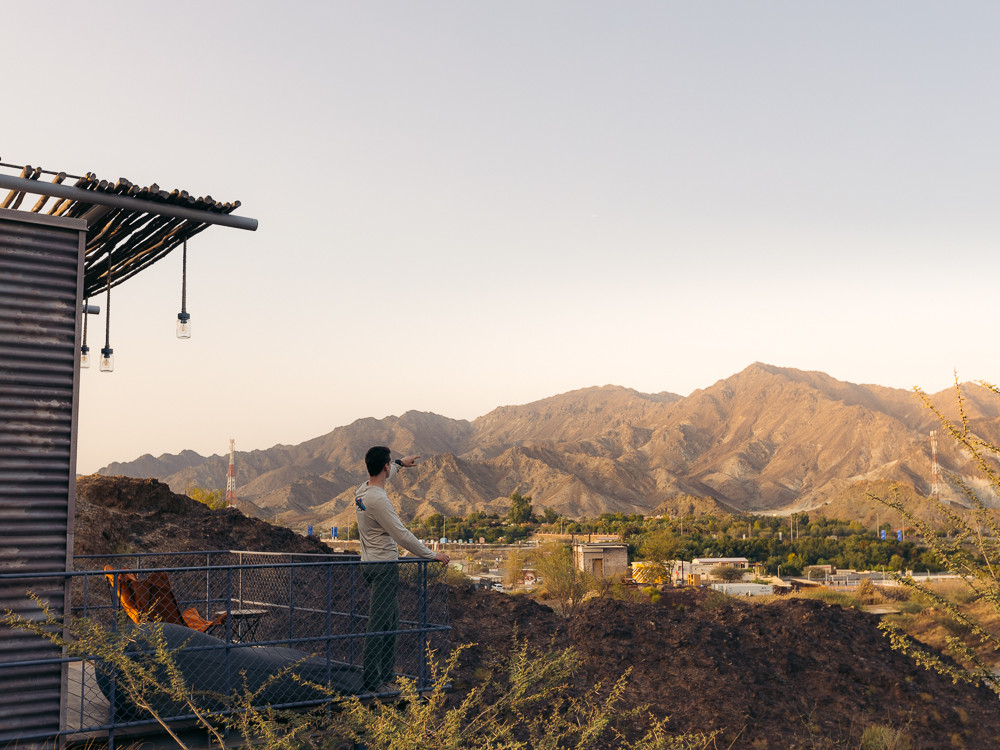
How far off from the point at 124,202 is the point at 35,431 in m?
1.83

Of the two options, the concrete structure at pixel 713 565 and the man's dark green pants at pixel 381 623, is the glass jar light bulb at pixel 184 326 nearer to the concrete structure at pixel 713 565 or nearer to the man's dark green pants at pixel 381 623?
the man's dark green pants at pixel 381 623

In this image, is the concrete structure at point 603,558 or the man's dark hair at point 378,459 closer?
the man's dark hair at point 378,459

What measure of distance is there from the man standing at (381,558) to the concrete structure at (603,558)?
36681 millimetres

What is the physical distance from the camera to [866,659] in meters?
14.5

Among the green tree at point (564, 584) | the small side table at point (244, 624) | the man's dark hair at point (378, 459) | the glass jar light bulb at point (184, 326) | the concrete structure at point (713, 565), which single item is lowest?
the concrete structure at point (713, 565)

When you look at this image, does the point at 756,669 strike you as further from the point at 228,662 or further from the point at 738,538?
the point at 738,538

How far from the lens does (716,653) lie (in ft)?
45.1

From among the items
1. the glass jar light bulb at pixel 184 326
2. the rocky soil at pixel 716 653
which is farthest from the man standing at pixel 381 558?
the rocky soil at pixel 716 653

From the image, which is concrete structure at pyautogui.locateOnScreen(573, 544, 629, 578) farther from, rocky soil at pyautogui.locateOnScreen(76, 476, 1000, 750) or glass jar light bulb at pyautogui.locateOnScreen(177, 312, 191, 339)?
glass jar light bulb at pyautogui.locateOnScreen(177, 312, 191, 339)

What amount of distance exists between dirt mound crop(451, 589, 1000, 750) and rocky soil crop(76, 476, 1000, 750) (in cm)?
3

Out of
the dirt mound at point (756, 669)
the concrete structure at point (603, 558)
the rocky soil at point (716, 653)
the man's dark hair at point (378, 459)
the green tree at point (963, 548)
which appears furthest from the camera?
the concrete structure at point (603, 558)

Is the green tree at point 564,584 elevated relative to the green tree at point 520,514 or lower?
elevated

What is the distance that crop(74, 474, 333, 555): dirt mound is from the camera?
603 inches

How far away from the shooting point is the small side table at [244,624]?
8137mm
